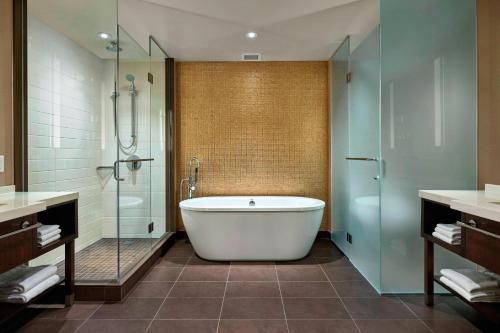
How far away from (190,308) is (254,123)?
241 centimetres

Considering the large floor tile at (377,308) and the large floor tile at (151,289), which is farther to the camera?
the large floor tile at (151,289)

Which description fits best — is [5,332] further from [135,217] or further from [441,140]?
[441,140]

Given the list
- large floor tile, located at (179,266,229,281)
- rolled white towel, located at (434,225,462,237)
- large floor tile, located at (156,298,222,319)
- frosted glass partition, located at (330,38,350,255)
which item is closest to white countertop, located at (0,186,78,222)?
large floor tile, located at (156,298,222,319)

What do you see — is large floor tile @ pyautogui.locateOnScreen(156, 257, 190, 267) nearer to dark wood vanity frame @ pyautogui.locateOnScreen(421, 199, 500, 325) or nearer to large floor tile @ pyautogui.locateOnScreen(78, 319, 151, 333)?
large floor tile @ pyautogui.locateOnScreen(78, 319, 151, 333)

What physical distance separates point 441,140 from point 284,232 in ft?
5.15

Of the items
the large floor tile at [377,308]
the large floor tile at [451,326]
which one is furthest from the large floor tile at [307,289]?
the large floor tile at [451,326]

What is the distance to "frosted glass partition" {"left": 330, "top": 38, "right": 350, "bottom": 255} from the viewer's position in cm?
322

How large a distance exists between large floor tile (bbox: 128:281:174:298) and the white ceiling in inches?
79.2

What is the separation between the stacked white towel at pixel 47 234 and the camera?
69.7 inches

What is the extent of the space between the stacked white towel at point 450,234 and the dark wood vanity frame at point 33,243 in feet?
7.82

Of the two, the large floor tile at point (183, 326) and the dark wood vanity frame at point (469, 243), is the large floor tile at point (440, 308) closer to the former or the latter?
the dark wood vanity frame at point (469, 243)

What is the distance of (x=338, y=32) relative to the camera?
10.1 ft

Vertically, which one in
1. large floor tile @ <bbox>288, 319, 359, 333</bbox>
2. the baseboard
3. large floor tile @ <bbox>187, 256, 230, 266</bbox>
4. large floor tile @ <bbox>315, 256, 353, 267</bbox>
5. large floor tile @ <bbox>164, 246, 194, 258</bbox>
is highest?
the baseboard

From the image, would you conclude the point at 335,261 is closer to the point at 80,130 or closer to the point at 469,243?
the point at 469,243
